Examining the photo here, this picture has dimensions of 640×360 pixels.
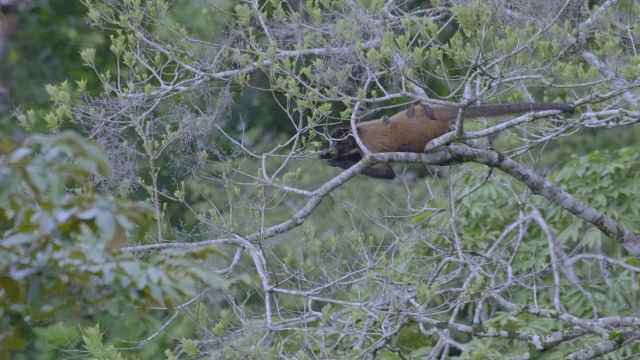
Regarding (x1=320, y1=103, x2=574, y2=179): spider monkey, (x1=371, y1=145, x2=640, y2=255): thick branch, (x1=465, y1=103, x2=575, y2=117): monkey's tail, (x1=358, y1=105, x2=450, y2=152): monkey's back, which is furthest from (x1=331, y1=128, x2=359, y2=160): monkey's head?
(x1=371, y1=145, x2=640, y2=255): thick branch

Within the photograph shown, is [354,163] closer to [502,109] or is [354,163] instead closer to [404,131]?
[404,131]

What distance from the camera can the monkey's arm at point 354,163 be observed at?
21.2 ft

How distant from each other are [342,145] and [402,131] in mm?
484

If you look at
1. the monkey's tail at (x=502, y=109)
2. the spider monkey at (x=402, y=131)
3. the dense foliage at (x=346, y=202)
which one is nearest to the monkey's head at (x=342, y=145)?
the spider monkey at (x=402, y=131)

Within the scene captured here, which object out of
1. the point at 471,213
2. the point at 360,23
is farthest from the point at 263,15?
the point at 471,213

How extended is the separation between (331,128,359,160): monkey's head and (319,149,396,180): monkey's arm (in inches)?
1.2

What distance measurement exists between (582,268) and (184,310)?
150 inches

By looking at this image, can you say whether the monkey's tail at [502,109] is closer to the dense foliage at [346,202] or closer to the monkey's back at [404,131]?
the dense foliage at [346,202]

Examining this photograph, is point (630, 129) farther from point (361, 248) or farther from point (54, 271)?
point (54, 271)

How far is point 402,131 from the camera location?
6.42 metres

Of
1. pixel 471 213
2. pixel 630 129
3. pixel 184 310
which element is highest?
pixel 184 310

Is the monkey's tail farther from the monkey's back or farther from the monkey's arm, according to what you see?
the monkey's arm

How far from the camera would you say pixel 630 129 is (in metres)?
10.3

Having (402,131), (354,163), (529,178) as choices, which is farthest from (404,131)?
(529,178)
